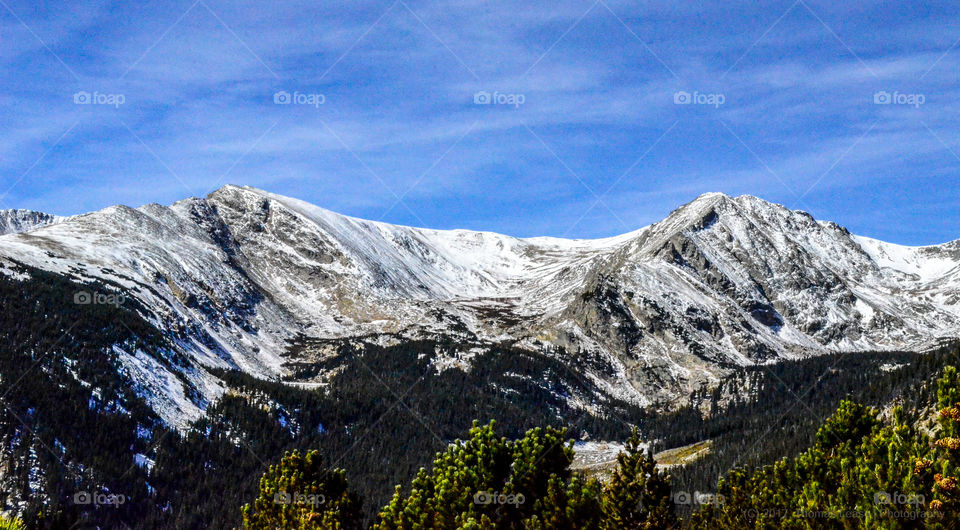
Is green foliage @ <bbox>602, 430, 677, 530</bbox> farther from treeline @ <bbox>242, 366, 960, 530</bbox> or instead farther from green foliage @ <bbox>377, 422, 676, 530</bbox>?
green foliage @ <bbox>377, 422, 676, 530</bbox>

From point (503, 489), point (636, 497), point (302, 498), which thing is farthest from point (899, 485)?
point (302, 498)

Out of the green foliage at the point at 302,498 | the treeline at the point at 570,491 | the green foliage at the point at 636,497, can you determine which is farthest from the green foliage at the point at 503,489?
the green foliage at the point at 302,498

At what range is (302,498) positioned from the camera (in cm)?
4691

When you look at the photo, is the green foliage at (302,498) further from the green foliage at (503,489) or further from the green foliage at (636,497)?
the green foliage at (636,497)

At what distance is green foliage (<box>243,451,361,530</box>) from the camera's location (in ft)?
153

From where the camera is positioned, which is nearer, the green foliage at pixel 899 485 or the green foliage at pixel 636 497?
the green foliage at pixel 899 485

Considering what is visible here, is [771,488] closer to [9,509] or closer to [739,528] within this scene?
[739,528]

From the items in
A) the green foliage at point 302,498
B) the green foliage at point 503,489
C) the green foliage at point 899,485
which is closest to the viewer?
the green foliage at point 899,485

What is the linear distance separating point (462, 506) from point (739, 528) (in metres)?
27.7

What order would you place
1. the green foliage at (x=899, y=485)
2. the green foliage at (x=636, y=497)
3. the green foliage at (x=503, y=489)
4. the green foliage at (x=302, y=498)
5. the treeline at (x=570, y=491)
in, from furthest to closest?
the green foliage at (x=302, y=498)
the green foliage at (x=636, y=497)
the green foliage at (x=503, y=489)
the treeline at (x=570, y=491)
the green foliage at (x=899, y=485)

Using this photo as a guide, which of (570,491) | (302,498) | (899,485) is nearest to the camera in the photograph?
(899,485)

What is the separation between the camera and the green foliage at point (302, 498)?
46656mm

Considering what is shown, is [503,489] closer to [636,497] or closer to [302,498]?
[636,497]

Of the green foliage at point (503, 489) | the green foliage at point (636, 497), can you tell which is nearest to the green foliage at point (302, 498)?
the green foliage at point (503, 489)
